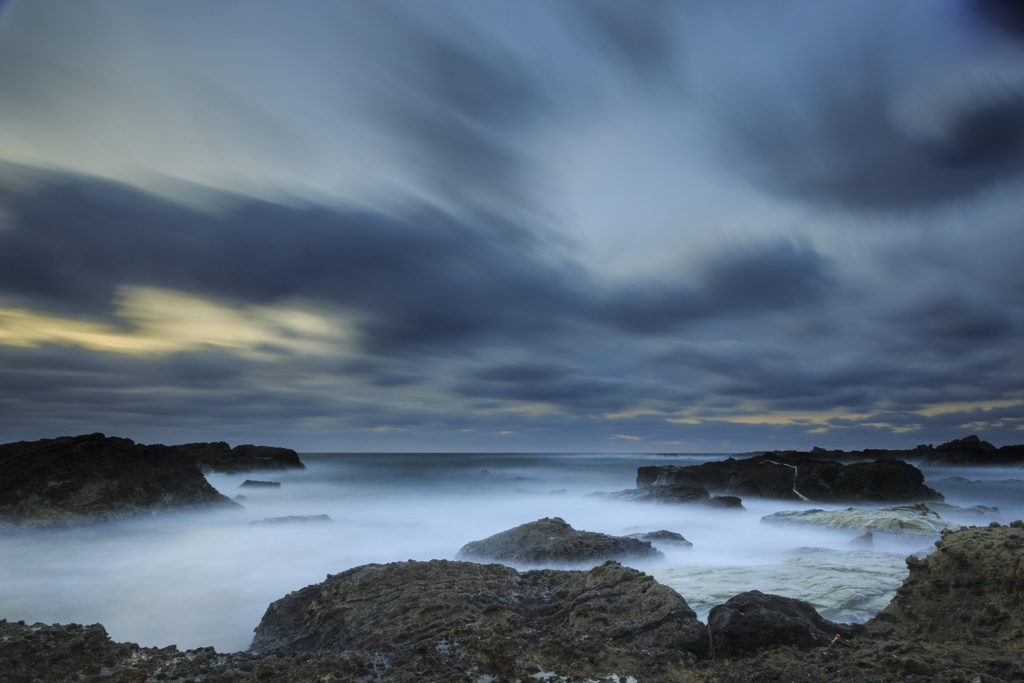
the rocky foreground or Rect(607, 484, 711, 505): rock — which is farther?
Rect(607, 484, 711, 505): rock

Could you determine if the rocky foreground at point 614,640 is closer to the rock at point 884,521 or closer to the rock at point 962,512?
the rock at point 884,521

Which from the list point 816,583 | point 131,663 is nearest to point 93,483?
point 131,663

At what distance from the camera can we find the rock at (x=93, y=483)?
11.9 m

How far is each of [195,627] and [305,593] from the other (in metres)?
2.05

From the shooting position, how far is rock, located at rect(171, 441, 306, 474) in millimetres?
38875

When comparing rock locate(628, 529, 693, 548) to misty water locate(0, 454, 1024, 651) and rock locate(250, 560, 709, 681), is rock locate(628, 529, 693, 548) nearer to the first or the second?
misty water locate(0, 454, 1024, 651)

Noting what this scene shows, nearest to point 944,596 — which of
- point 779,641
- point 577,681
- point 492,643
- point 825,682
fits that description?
point 779,641

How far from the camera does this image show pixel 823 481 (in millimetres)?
21016

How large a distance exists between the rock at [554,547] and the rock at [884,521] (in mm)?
5930

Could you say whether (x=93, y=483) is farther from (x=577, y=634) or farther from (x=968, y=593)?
(x=968, y=593)

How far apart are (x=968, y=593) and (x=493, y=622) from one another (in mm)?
3598

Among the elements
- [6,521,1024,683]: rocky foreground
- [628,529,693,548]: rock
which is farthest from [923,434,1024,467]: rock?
[6,521,1024,683]: rocky foreground

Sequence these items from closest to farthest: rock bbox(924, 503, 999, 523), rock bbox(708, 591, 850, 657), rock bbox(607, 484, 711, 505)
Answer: rock bbox(708, 591, 850, 657), rock bbox(924, 503, 999, 523), rock bbox(607, 484, 711, 505)

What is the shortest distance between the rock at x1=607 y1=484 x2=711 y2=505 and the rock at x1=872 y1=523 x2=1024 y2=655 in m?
15.2
